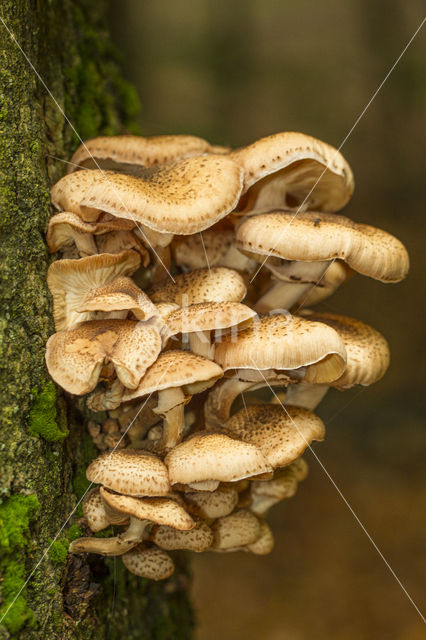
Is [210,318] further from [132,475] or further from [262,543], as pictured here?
[262,543]

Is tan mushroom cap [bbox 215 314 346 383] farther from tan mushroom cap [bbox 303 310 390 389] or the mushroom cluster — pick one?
tan mushroom cap [bbox 303 310 390 389]

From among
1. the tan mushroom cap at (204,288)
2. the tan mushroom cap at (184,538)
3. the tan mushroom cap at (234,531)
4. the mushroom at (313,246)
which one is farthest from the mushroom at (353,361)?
the tan mushroom cap at (184,538)

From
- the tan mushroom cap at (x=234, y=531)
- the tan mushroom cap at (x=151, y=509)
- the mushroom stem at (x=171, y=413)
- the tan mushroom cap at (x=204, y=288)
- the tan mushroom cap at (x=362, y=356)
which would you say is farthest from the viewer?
the tan mushroom cap at (x=234, y=531)

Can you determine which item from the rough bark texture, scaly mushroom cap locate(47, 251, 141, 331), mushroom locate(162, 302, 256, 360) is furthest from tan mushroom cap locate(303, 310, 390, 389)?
the rough bark texture

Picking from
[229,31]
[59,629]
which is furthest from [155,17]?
[59,629]

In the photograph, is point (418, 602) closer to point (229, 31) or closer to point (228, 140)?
point (228, 140)

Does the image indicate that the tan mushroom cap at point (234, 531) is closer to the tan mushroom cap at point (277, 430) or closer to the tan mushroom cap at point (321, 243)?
the tan mushroom cap at point (277, 430)

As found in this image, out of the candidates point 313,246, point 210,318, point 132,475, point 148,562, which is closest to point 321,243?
point 313,246
